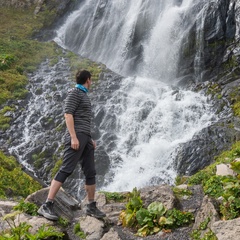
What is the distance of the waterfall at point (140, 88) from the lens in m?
14.0

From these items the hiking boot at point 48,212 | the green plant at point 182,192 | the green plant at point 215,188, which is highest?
the green plant at point 215,188

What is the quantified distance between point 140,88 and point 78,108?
13.9 metres

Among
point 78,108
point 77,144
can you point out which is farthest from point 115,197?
point 78,108

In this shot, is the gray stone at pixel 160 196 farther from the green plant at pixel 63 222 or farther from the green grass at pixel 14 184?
the green grass at pixel 14 184

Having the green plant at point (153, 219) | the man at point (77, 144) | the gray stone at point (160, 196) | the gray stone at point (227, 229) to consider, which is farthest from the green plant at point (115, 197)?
the gray stone at point (227, 229)

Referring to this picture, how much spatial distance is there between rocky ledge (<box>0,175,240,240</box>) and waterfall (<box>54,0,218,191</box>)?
586cm

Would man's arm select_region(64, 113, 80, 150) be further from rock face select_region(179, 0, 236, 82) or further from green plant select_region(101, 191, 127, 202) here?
rock face select_region(179, 0, 236, 82)

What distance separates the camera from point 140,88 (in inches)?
755

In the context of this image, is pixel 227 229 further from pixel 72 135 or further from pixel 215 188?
pixel 215 188

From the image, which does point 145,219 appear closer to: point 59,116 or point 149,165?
point 149,165

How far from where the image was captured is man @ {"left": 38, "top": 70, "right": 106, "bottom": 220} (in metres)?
5.27

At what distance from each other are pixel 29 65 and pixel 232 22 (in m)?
13.8

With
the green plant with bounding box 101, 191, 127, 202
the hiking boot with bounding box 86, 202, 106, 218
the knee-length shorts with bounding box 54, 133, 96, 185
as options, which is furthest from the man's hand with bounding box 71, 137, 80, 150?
the green plant with bounding box 101, 191, 127, 202

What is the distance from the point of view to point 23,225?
454 centimetres
